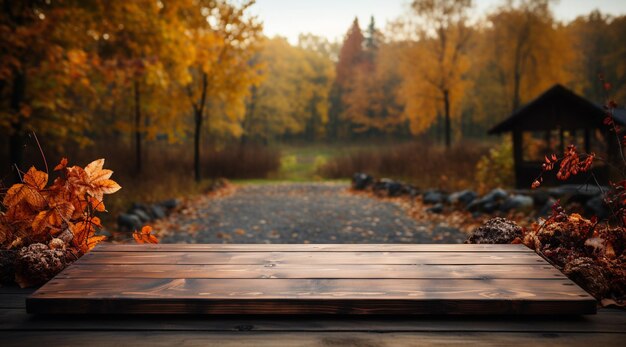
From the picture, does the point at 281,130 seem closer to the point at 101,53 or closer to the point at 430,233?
the point at 101,53

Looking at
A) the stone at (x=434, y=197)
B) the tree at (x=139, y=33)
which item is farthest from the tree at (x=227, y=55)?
the stone at (x=434, y=197)

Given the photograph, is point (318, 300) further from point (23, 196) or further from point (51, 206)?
point (23, 196)

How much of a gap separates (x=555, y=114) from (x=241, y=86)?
959 centimetres

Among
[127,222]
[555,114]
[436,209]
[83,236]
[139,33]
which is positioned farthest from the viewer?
[555,114]

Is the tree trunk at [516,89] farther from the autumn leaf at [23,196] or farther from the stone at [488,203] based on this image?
the autumn leaf at [23,196]

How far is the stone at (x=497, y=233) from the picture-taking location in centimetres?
323

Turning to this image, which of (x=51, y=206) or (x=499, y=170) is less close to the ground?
(x=51, y=206)

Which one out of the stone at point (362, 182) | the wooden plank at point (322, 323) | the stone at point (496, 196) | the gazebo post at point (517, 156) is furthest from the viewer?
the stone at point (362, 182)

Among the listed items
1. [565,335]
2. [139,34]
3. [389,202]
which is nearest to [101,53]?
[139,34]

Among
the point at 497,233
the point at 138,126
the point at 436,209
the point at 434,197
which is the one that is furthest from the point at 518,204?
the point at 138,126

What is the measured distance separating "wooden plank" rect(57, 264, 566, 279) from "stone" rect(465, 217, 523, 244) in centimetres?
72

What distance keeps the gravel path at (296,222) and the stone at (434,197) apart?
0.65 meters

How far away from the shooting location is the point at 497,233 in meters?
3.28

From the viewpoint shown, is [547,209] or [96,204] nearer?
[96,204]
